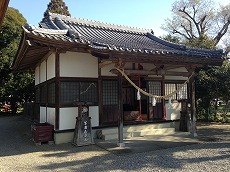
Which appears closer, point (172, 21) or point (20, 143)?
point (20, 143)

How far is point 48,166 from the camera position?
5.72 meters

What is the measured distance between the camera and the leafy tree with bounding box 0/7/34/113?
811 inches

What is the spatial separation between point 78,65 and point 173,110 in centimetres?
549

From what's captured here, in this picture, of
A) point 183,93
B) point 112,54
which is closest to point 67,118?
point 112,54

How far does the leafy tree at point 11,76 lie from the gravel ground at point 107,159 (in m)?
14.0

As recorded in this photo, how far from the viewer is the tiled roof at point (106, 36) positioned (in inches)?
284

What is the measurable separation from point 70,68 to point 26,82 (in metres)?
14.4

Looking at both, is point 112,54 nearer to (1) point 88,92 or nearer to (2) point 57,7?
(1) point 88,92

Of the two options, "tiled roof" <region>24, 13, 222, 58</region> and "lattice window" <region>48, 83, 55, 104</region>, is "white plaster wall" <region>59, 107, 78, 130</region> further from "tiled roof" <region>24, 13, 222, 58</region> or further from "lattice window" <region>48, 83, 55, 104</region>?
Result: "tiled roof" <region>24, 13, 222, 58</region>

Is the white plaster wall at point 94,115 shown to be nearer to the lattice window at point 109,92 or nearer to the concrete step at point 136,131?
the concrete step at point 136,131

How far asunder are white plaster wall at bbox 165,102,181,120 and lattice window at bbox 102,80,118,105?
120 inches

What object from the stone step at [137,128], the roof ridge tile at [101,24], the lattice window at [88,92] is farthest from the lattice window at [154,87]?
the roof ridge tile at [101,24]

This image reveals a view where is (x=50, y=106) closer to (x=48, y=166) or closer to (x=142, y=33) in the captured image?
(x=48, y=166)

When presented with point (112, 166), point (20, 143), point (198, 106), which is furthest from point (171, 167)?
point (198, 106)
